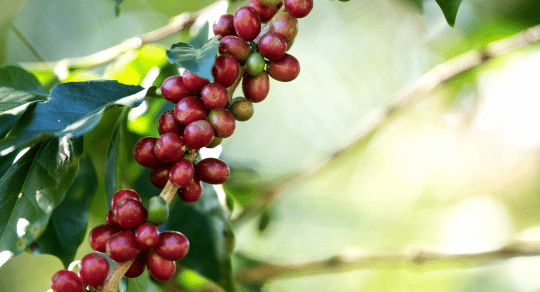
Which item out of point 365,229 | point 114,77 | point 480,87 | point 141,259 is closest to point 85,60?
point 114,77

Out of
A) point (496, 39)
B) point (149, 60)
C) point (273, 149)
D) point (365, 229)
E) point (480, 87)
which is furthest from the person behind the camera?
point (273, 149)

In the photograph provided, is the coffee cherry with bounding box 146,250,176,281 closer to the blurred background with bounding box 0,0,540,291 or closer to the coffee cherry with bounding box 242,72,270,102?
the coffee cherry with bounding box 242,72,270,102

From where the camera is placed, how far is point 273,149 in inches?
55.8

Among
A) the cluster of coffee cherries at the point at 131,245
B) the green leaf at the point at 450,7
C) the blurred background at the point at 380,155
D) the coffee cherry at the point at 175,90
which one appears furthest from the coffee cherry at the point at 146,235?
the blurred background at the point at 380,155

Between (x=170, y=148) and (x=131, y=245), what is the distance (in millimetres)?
73

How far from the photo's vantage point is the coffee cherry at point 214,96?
31 centimetres

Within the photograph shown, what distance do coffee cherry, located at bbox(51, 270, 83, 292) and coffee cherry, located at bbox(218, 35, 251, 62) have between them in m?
0.19

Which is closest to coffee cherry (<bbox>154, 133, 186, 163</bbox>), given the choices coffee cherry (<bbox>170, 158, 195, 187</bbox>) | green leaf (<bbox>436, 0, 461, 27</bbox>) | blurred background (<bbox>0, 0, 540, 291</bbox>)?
coffee cherry (<bbox>170, 158, 195, 187</bbox>)

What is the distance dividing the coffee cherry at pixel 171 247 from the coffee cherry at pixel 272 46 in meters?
0.15

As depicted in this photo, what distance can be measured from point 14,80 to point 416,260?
0.56 metres

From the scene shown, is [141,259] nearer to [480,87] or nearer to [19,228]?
[19,228]

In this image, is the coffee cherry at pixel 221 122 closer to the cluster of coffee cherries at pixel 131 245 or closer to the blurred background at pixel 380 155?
the cluster of coffee cherries at pixel 131 245

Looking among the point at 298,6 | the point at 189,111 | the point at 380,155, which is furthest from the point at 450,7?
the point at 380,155

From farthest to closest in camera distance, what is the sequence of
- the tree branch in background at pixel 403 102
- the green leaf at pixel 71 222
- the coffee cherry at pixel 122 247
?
the tree branch in background at pixel 403 102 < the green leaf at pixel 71 222 < the coffee cherry at pixel 122 247
